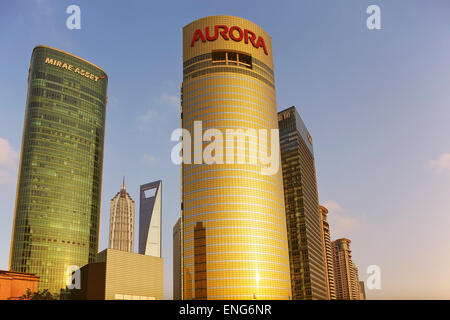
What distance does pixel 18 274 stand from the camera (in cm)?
19412

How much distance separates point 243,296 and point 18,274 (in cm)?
10275
